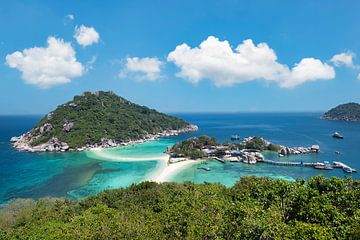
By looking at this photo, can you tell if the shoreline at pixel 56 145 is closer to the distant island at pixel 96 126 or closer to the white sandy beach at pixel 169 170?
the distant island at pixel 96 126

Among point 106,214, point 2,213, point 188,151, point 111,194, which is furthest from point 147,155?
point 106,214

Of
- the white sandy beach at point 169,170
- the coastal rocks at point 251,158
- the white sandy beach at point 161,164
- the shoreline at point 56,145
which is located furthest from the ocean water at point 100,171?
the shoreline at point 56,145

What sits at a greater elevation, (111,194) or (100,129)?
(100,129)

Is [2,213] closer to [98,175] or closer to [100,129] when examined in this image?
[98,175]

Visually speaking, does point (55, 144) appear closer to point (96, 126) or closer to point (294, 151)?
point (96, 126)

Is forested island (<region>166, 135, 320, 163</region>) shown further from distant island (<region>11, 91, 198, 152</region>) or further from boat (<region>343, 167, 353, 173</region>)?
distant island (<region>11, 91, 198, 152</region>)

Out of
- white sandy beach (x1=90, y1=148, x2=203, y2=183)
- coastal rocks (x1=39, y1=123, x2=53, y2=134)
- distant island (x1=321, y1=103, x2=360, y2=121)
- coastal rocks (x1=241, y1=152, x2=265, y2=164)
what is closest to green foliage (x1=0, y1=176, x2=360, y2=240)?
white sandy beach (x1=90, y1=148, x2=203, y2=183)
